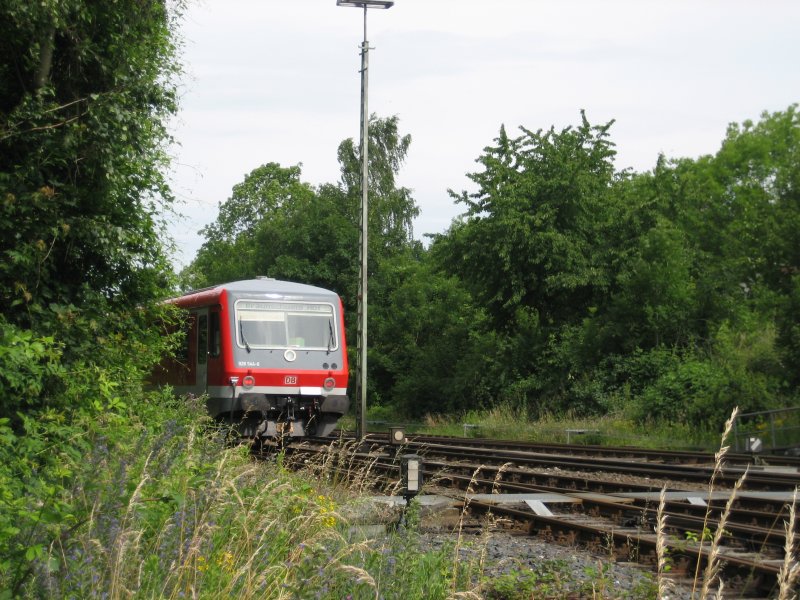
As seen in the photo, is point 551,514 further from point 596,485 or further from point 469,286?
point 469,286

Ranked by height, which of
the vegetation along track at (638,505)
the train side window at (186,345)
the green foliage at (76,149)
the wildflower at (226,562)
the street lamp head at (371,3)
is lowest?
the vegetation along track at (638,505)

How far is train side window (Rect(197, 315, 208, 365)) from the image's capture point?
20.5 meters

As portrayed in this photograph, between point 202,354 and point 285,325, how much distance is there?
1763 mm

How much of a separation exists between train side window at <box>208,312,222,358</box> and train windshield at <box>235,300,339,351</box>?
0.43 m

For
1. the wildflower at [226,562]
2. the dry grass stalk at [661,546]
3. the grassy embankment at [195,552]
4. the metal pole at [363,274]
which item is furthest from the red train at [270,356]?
the dry grass stalk at [661,546]

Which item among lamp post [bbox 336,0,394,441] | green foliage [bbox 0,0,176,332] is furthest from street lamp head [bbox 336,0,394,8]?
green foliage [bbox 0,0,176,332]

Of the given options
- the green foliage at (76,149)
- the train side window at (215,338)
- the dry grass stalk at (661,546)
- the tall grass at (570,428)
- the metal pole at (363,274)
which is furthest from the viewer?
the tall grass at (570,428)

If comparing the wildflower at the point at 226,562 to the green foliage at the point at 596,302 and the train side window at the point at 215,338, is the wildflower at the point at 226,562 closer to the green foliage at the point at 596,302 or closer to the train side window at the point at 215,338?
the train side window at the point at 215,338

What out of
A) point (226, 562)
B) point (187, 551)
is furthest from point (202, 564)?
point (226, 562)

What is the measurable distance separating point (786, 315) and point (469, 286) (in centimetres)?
1248

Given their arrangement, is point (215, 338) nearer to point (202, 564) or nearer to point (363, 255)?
A: point (363, 255)

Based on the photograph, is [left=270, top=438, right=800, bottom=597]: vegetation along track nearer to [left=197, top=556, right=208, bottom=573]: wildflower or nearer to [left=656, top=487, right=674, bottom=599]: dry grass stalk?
[left=656, top=487, right=674, bottom=599]: dry grass stalk

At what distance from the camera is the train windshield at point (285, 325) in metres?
19.9

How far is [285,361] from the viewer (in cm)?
2002
